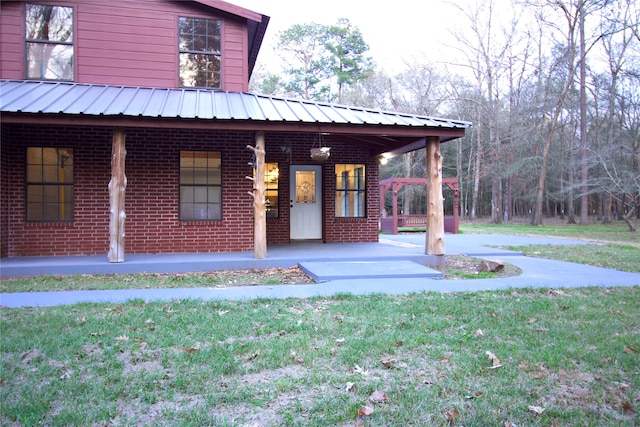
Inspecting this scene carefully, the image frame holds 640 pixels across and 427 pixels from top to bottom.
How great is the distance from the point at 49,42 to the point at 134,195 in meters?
3.62

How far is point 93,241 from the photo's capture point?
9.87 metres

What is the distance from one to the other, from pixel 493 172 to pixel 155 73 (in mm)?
26172

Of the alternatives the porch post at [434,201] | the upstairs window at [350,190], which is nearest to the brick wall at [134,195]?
the upstairs window at [350,190]

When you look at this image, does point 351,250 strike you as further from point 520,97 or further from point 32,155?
point 520,97

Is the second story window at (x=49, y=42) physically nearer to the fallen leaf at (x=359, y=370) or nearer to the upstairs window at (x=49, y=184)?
the upstairs window at (x=49, y=184)

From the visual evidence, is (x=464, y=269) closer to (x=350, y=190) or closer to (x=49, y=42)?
(x=350, y=190)

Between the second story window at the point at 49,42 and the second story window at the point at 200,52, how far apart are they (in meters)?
2.30

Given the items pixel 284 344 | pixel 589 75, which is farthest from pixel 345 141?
pixel 589 75

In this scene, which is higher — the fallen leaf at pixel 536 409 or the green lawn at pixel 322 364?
the green lawn at pixel 322 364

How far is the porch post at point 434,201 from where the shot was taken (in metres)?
9.52

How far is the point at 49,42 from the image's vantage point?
389 inches

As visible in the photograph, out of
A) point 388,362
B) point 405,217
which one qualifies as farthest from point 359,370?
point 405,217

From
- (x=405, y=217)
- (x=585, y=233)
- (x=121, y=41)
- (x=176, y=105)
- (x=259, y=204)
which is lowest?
(x=585, y=233)

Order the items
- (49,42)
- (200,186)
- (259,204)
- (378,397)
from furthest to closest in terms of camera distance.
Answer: (200,186) < (49,42) < (259,204) < (378,397)
